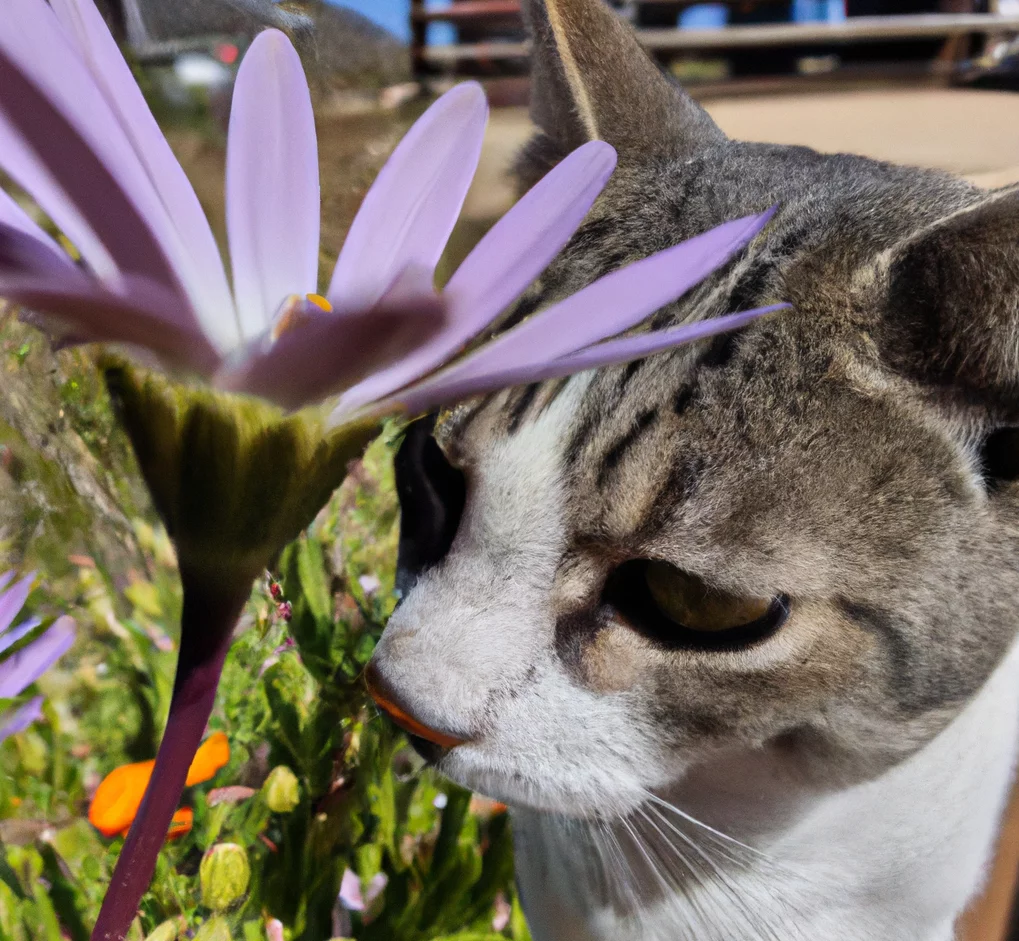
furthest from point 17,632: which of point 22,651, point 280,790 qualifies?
point 280,790

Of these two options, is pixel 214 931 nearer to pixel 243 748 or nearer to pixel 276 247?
pixel 243 748

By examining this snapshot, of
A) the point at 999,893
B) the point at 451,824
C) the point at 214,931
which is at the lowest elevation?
the point at 999,893

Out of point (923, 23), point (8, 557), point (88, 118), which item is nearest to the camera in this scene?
point (88, 118)

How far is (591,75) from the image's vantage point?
34 cm

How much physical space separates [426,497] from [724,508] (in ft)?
0.47

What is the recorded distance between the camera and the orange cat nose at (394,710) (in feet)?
1.06

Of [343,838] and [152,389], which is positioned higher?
[152,389]

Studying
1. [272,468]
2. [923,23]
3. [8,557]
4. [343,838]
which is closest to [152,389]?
[272,468]

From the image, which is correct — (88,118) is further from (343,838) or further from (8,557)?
(343,838)

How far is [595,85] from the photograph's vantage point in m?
0.34

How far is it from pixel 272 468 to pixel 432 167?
0.33 feet

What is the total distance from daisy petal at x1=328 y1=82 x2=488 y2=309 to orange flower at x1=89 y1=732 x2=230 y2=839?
186 mm

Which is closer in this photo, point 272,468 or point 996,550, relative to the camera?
point 272,468

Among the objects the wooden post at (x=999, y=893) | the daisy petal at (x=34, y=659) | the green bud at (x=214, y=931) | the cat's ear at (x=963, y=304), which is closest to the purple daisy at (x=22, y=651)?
the daisy petal at (x=34, y=659)
